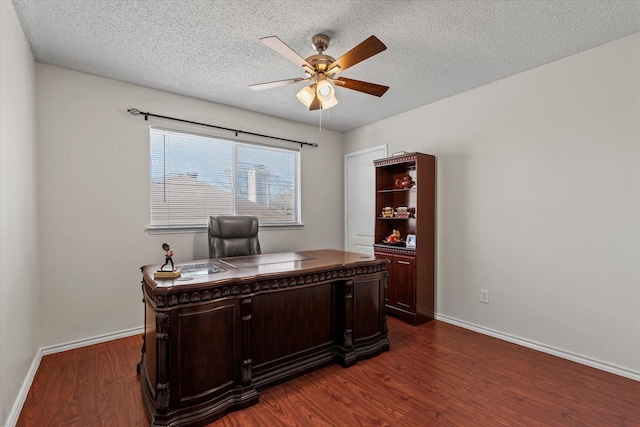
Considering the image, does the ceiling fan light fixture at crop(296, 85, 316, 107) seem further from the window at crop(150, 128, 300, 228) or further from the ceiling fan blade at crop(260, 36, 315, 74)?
the window at crop(150, 128, 300, 228)

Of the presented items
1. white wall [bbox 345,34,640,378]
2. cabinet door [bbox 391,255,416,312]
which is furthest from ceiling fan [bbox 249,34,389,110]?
cabinet door [bbox 391,255,416,312]

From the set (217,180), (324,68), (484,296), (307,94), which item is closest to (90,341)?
(217,180)

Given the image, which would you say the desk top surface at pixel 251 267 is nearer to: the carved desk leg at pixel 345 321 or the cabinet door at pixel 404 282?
the carved desk leg at pixel 345 321

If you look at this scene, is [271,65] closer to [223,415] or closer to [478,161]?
[478,161]

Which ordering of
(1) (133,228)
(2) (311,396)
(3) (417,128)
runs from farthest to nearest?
(3) (417,128), (1) (133,228), (2) (311,396)

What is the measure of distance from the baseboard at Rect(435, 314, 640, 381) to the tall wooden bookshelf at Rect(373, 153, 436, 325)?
0.34 meters

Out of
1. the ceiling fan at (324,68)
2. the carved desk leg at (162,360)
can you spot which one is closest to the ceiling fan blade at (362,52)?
the ceiling fan at (324,68)

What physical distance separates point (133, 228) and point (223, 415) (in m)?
2.10

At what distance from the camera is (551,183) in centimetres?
267

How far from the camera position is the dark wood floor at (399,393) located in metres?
1.79

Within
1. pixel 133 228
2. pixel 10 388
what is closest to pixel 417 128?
pixel 133 228

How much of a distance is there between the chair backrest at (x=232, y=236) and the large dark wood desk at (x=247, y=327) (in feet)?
1.45

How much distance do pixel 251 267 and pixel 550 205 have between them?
264cm

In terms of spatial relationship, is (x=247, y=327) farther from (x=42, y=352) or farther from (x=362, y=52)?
(x=42, y=352)
